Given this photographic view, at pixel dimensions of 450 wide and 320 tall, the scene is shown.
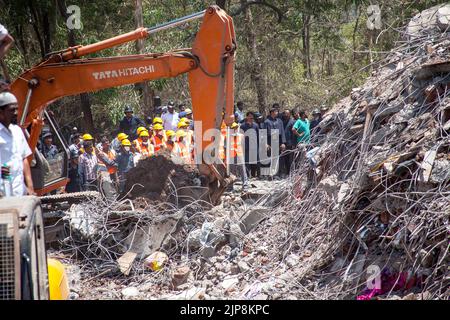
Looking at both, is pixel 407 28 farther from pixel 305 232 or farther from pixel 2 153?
pixel 2 153

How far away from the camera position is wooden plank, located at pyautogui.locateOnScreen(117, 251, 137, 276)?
990 cm

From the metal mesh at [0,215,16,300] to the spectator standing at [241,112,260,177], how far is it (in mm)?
11486

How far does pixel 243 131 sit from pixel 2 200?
11.5m

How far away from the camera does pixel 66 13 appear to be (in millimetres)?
20969

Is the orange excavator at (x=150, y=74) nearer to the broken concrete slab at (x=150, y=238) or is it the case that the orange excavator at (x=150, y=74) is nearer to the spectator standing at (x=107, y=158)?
the broken concrete slab at (x=150, y=238)

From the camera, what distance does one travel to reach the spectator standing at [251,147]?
52.1 ft

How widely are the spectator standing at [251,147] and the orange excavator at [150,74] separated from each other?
476cm

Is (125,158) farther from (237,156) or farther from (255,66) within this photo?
(255,66)

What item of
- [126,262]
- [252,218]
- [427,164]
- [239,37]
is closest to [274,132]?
[252,218]

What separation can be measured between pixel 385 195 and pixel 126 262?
13.1 ft

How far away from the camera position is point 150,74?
1073cm

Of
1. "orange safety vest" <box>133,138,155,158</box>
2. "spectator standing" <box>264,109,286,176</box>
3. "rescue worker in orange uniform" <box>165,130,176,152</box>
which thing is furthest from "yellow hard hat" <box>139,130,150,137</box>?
"spectator standing" <box>264,109,286,176</box>

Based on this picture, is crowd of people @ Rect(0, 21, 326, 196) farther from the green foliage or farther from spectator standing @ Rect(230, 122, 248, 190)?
the green foliage
